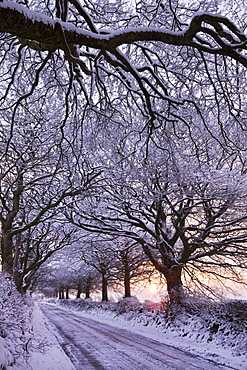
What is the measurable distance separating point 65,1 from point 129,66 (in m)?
0.96

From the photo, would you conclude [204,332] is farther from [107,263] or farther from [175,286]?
[107,263]

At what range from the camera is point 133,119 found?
33.8 ft

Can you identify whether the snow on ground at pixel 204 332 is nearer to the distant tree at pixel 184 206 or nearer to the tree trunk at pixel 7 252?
the distant tree at pixel 184 206

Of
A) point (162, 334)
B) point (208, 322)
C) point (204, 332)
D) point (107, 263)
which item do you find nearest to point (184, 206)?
point (208, 322)

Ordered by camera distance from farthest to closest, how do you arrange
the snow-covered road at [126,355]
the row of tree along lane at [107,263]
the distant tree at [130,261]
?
the row of tree along lane at [107,263], the distant tree at [130,261], the snow-covered road at [126,355]

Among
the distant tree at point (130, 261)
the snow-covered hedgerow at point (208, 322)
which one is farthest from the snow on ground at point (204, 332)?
the distant tree at point (130, 261)

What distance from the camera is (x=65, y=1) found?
120 inches

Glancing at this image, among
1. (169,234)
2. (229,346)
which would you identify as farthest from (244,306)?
(169,234)

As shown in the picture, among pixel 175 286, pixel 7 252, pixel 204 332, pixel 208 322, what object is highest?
pixel 7 252

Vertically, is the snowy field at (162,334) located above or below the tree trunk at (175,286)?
below

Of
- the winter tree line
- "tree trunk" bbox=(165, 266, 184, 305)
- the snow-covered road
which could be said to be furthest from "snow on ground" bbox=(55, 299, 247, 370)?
the winter tree line

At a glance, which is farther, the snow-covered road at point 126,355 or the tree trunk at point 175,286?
the tree trunk at point 175,286

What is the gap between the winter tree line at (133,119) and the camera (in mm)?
3309

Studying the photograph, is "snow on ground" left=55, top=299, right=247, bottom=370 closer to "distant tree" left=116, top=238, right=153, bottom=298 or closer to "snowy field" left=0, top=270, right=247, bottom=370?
"snowy field" left=0, top=270, right=247, bottom=370
